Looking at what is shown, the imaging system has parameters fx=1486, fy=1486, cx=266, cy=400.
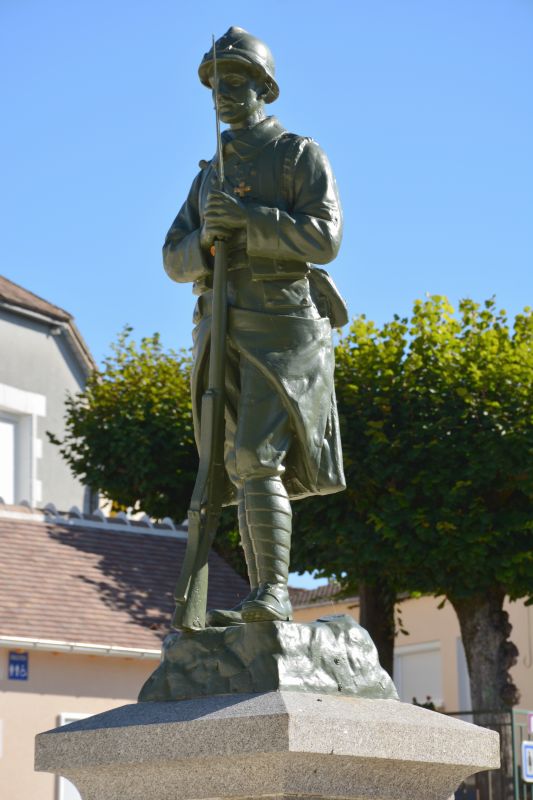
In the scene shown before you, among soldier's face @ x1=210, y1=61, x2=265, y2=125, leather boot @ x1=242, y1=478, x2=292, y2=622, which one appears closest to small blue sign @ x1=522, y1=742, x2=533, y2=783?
leather boot @ x1=242, y1=478, x2=292, y2=622

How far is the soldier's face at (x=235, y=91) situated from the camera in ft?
22.6

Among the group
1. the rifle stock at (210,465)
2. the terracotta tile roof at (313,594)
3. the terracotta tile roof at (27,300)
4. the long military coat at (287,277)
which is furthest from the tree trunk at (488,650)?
the rifle stock at (210,465)

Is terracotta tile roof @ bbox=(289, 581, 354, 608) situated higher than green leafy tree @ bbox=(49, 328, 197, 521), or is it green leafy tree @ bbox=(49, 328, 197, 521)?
green leafy tree @ bbox=(49, 328, 197, 521)

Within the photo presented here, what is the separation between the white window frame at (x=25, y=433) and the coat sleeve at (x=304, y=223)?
63.9ft

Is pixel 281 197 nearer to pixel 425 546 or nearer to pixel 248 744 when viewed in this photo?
pixel 248 744

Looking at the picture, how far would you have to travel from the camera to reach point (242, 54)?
6.84 meters

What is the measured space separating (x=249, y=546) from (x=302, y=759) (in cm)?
111

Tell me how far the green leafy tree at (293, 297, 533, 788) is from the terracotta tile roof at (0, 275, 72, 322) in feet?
28.0

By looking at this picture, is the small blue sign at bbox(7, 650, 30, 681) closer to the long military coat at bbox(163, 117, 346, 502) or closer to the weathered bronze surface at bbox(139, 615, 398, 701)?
the long military coat at bbox(163, 117, 346, 502)

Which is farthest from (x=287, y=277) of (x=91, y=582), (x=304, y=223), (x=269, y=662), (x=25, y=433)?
(x=25, y=433)

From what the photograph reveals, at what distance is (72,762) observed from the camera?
6184 millimetres

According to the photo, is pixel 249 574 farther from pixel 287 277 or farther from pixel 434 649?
pixel 434 649

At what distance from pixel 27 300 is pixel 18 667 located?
10196mm

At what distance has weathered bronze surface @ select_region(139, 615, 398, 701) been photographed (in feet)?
19.7
